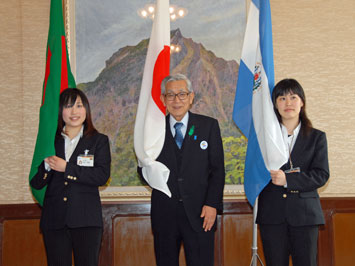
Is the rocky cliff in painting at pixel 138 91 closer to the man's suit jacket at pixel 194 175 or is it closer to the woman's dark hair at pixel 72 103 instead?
the woman's dark hair at pixel 72 103

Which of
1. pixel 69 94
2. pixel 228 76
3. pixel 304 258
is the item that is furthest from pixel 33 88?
pixel 304 258

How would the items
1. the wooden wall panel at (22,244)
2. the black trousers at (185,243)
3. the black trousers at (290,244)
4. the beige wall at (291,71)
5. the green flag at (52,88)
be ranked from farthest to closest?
1. the beige wall at (291,71)
2. the wooden wall panel at (22,244)
3. the green flag at (52,88)
4. the black trousers at (185,243)
5. the black trousers at (290,244)

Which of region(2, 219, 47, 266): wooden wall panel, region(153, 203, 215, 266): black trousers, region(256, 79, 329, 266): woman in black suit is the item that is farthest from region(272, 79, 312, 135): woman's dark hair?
region(2, 219, 47, 266): wooden wall panel

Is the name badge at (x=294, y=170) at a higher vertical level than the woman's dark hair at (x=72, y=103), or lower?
lower

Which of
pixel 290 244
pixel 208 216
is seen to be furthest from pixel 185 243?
pixel 290 244

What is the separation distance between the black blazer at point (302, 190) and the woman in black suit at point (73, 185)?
1.06m

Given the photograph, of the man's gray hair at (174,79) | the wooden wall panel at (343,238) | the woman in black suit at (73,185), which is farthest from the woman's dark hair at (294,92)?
the wooden wall panel at (343,238)

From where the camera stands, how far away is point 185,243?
2.33m

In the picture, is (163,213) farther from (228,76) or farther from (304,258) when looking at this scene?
(228,76)

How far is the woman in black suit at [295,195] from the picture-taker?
222cm

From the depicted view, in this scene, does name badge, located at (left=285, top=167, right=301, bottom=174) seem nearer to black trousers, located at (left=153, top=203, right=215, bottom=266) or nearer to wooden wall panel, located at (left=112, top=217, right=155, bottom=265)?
black trousers, located at (left=153, top=203, right=215, bottom=266)

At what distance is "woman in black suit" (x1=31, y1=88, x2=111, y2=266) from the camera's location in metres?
2.25

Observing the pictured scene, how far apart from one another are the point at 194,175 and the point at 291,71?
6.22 ft

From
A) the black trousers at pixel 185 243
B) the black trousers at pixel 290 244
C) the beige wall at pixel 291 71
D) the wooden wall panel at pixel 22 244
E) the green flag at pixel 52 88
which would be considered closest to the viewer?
the black trousers at pixel 290 244
